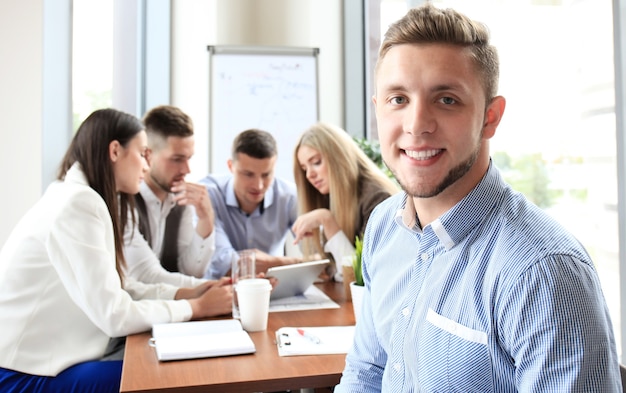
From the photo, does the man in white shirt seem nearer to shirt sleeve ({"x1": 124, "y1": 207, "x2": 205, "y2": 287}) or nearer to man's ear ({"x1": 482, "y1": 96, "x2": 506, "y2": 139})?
shirt sleeve ({"x1": 124, "y1": 207, "x2": 205, "y2": 287})

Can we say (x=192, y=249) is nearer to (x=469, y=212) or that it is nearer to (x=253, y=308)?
(x=253, y=308)

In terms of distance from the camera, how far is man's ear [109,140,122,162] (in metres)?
2.07

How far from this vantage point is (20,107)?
3.37 metres

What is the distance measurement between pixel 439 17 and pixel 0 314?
157cm

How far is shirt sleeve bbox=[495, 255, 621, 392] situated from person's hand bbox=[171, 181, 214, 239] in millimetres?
2144

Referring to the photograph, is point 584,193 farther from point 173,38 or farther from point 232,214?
point 173,38

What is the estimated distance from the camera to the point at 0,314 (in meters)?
1.84

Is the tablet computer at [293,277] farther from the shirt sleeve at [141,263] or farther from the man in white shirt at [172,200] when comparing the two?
the man in white shirt at [172,200]

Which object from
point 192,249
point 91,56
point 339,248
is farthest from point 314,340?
point 91,56

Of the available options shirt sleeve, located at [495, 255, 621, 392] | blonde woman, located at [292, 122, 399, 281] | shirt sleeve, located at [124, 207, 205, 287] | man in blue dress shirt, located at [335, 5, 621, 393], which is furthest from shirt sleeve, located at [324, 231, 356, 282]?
shirt sleeve, located at [495, 255, 621, 392]

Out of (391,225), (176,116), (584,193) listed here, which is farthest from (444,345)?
(176,116)

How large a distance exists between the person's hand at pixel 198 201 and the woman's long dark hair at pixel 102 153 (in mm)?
779

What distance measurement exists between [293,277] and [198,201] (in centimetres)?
100

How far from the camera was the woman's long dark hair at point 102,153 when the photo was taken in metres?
2.02
